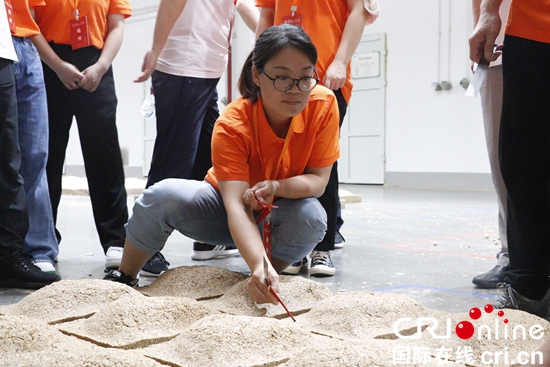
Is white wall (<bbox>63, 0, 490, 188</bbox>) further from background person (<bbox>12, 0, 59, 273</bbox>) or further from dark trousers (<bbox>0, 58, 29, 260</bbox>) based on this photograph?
dark trousers (<bbox>0, 58, 29, 260</bbox>)

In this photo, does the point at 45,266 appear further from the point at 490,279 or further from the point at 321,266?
the point at 490,279

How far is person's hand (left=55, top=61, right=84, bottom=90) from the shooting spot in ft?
8.93

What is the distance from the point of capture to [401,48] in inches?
379

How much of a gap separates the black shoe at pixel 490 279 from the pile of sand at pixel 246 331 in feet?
1.87

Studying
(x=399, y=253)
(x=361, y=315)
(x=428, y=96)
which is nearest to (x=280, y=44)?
(x=361, y=315)

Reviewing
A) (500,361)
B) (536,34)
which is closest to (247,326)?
(500,361)

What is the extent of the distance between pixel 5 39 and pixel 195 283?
1072 mm

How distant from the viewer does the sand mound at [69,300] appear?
188 centimetres

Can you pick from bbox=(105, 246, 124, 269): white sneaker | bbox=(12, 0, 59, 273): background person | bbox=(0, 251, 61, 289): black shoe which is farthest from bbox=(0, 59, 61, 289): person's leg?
bbox=(105, 246, 124, 269): white sneaker

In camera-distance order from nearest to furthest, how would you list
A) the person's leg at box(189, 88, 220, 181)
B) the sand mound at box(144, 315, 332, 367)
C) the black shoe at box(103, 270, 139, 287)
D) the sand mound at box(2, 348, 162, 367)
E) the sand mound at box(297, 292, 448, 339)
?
1. the sand mound at box(2, 348, 162, 367)
2. the sand mound at box(144, 315, 332, 367)
3. the sand mound at box(297, 292, 448, 339)
4. the black shoe at box(103, 270, 139, 287)
5. the person's leg at box(189, 88, 220, 181)

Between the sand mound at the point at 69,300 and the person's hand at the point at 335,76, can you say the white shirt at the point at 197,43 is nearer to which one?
the person's hand at the point at 335,76

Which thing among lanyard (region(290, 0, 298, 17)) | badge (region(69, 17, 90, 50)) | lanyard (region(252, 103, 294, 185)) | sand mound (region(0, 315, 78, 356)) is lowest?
sand mound (region(0, 315, 78, 356))

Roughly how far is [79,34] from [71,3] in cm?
13

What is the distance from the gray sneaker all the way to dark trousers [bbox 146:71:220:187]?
56.7 inches
